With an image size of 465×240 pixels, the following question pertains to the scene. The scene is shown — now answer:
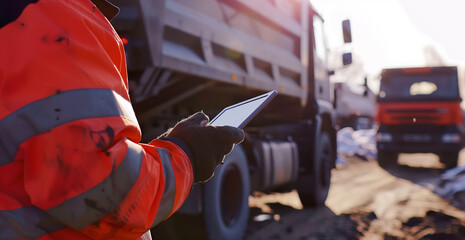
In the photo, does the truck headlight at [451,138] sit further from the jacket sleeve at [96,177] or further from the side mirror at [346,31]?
the jacket sleeve at [96,177]

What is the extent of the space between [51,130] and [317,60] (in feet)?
20.0

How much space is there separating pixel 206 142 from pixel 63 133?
0.50 m

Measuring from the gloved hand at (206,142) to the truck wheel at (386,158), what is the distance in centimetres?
1251

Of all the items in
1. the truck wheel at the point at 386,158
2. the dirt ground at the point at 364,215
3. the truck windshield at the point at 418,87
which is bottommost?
the dirt ground at the point at 364,215

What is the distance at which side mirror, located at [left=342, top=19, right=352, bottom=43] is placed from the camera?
5901 millimetres

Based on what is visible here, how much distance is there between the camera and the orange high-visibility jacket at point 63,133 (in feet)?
3.20

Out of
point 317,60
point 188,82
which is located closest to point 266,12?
point 188,82

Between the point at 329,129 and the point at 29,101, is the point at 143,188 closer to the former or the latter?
the point at 29,101

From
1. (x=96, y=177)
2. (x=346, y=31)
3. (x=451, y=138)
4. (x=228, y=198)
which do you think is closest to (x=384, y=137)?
(x=451, y=138)

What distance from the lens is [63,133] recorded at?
0.97 meters

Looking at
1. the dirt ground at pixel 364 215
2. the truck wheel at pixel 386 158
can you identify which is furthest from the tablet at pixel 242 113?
the truck wheel at pixel 386 158

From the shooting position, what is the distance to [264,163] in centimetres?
512

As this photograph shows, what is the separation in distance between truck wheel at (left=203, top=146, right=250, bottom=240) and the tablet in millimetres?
2018

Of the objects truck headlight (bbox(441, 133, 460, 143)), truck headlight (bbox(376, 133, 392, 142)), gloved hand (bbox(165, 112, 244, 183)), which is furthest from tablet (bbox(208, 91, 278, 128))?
truck headlight (bbox(441, 133, 460, 143))
